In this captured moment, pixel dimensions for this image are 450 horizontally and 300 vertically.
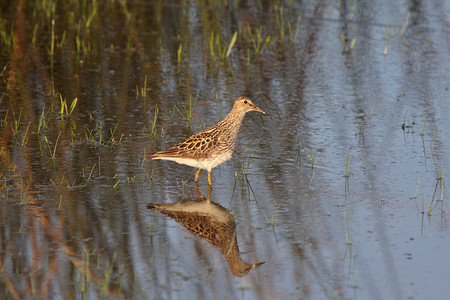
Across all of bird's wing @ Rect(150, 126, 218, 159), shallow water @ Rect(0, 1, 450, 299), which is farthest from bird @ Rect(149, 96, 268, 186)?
shallow water @ Rect(0, 1, 450, 299)

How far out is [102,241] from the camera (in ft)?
23.8

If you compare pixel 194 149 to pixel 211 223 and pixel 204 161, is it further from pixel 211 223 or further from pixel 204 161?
pixel 211 223

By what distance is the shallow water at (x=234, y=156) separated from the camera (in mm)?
6785

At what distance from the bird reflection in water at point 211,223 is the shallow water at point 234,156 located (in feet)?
0.09

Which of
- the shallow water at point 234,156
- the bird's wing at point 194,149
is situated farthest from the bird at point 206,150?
the shallow water at point 234,156

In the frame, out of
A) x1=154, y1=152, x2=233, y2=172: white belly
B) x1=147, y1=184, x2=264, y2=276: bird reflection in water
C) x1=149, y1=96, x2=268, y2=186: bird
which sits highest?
x1=149, y1=96, x2=268, y2=186: bird

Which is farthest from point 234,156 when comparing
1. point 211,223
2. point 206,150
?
point 211,223

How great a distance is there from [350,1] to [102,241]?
484 inches

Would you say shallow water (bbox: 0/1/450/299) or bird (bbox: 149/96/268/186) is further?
bird (bbox: 149/96/268/186)

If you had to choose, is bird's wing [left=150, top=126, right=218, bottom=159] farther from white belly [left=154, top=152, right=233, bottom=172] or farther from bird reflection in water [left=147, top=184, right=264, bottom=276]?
bird reflection in water [left=147, top=184, right=264, bottom=276]

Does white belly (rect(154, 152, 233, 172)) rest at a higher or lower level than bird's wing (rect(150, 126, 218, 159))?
lower

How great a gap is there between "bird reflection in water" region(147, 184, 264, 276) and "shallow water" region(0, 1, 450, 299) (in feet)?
0.09

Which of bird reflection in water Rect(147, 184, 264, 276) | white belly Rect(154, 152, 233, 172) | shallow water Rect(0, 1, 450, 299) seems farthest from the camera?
white belly Rect(154, 152, 233, 172)

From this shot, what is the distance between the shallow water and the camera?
6.79 m
